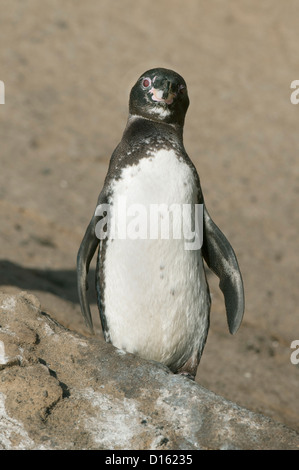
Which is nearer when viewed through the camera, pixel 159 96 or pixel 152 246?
pixel 152 246

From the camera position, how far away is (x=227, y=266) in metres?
3.76

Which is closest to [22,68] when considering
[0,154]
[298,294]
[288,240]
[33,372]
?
[0,154]

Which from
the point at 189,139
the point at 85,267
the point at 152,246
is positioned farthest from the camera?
the point at 189,139

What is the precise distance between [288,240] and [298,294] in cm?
81

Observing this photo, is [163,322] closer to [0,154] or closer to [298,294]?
[298,294]

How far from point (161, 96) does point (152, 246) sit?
686 millimetres

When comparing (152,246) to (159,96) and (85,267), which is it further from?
(159,96)

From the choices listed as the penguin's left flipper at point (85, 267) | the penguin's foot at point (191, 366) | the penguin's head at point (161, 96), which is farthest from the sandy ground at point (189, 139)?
the penguin's head at point (161, 96)

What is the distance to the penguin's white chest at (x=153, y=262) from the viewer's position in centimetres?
337

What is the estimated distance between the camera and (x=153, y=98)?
3576 mm

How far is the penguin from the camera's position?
3383 millimetres

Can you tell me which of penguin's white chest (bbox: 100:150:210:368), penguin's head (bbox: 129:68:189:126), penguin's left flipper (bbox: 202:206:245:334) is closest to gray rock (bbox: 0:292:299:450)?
penguin's white chest (bbox: 100:150:210:368)

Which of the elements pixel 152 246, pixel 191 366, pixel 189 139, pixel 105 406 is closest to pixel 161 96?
pixel 152 246

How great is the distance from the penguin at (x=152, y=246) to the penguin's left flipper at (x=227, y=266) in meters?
0.02
